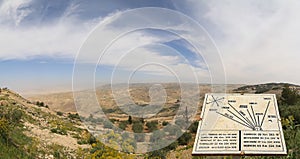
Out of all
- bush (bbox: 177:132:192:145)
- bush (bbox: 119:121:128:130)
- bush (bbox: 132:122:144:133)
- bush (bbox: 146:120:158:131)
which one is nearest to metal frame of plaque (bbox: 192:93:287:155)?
bush (bbox: 119:121:128:130)

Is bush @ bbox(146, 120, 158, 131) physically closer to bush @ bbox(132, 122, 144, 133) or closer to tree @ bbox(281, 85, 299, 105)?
bush @ bbox(132, 122, 144, 133)

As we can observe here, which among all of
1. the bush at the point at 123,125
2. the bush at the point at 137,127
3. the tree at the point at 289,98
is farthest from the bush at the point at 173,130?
the tree at the point at 289,98

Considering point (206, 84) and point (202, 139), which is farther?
point (206, 84)

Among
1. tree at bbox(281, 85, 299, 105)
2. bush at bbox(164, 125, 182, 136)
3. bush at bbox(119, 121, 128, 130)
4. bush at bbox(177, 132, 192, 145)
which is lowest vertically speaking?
bush at bbox(177, 132, 192, 145)

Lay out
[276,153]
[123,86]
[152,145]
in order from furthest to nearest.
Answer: [152,145] < [123,86] < [276,153]

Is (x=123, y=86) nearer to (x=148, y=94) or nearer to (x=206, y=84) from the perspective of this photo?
Answer: (x=148, y=94)

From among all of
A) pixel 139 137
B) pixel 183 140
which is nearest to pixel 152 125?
pixel 139 137

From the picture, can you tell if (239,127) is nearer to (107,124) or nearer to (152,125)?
(107,124)

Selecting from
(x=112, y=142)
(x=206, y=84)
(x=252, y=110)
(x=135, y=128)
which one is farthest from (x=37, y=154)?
(x=252, y=110)
